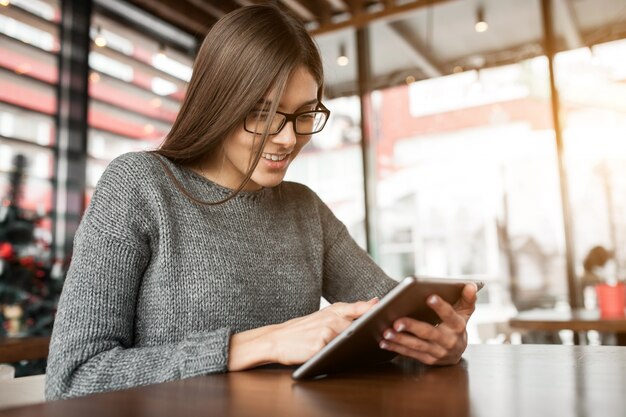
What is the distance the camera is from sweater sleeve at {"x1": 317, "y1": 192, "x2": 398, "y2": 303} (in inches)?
56.1

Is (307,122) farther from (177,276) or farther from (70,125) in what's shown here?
(70,125)

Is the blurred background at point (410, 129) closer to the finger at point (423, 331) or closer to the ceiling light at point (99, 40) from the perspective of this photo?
the ceiling light at point (99, 40)

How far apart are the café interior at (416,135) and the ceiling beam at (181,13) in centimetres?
2

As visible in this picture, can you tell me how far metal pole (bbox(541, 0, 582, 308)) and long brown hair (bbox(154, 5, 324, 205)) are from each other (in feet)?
10.1

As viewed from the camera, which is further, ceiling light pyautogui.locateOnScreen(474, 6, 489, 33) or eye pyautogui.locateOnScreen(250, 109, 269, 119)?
ceiling light pyautogui.locateOnScreen(474, 6, 489, 33)

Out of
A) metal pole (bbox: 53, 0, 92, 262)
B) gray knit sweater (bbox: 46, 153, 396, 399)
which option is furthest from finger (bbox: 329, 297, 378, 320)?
metal pole (bbox: 53, 0, 92, 262)

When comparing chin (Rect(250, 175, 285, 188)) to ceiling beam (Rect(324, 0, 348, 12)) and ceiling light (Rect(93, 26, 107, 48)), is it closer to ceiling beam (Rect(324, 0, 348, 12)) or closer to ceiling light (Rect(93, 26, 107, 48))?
ceiling light (Rect(93, 26, 107, 48))

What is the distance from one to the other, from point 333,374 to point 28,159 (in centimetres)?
317

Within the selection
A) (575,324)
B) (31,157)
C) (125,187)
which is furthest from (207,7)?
(125,187)

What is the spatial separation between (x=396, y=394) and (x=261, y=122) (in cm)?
71

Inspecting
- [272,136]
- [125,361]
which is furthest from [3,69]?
[125,361]

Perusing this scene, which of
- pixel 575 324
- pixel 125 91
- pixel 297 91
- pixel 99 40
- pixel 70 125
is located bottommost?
pixel 575 324

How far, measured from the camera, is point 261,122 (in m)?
1.19

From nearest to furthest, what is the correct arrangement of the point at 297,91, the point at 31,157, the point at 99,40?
the point at 297,91, the point at 31,157, the point at 99,40
